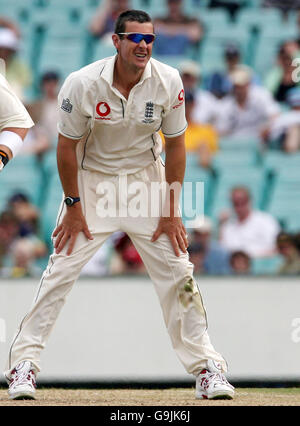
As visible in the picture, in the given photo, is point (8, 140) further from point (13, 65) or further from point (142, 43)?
point (13, 65)

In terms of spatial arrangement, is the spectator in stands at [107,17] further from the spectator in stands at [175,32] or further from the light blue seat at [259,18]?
the light blue seat at [259,18]

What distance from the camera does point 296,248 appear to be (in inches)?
351

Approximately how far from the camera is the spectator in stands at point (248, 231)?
9086 millimetres

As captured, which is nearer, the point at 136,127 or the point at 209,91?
the point at 136,127

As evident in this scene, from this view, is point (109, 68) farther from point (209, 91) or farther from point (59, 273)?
point (209, 91)

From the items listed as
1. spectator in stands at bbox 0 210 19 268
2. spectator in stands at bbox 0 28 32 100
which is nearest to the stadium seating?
spectator in stands at bbox 0 210 19 268

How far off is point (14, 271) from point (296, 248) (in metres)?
2.65

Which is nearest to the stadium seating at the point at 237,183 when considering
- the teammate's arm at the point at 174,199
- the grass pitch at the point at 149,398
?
the grass pitch at the point at 149,398

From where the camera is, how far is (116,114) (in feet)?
16.7

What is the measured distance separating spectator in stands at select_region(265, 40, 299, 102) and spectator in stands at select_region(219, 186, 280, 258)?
1574 mm

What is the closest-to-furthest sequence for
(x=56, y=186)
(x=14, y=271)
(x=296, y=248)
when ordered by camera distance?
(x=14, y=271), (x=296, y=248), (x=56, y=186)

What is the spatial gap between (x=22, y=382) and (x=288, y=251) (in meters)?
4.29
